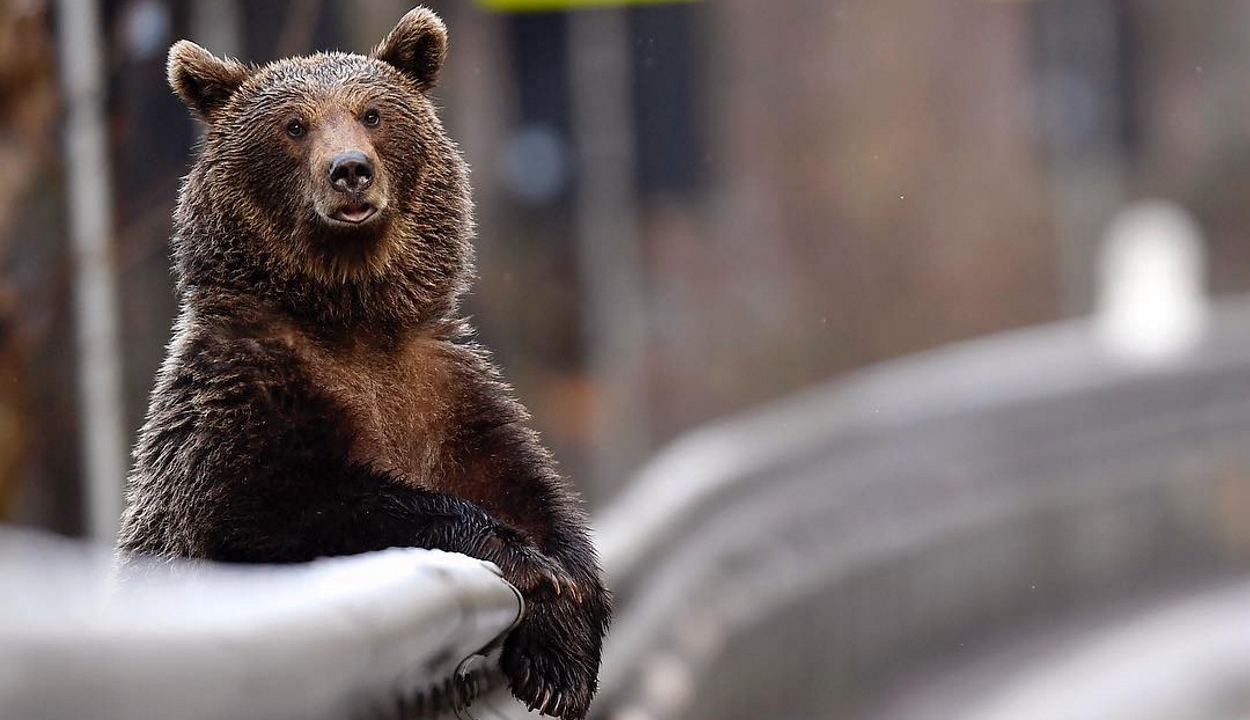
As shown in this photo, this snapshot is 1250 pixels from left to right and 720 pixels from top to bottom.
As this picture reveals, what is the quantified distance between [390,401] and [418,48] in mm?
516

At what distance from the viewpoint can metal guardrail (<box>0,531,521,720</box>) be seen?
134 centimetres

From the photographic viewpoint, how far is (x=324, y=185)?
2543 mm

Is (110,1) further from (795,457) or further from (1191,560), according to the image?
(1191,560)

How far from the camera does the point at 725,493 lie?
377 inches

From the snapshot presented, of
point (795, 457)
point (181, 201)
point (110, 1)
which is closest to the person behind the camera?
point (181, 201)

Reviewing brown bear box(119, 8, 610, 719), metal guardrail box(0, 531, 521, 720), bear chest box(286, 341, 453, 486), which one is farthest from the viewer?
bear chest box(286, 341, 453, 486)

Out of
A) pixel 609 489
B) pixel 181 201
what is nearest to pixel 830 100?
pixel 609 489

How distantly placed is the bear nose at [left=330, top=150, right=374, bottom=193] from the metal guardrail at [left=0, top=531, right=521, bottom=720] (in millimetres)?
494

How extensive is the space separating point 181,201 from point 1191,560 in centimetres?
1590

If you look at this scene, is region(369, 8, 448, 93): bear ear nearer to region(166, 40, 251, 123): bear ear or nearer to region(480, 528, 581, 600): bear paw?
region(166, 40, 251, 123): bear ear

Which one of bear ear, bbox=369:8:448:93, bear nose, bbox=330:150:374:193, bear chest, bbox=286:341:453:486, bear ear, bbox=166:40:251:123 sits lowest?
bear chest, bbox=286:341:453:486

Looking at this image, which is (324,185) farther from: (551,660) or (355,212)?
(551,660)

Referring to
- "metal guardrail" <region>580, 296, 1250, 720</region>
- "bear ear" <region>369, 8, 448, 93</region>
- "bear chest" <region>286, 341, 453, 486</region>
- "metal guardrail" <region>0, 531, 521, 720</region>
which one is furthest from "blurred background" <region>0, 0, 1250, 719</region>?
"metal guardrail" <region>0, 531, 521, 720</region>

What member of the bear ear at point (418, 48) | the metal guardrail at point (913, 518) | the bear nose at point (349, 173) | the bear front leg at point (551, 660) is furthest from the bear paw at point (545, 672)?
the metal guardrail at point (913, 518)
